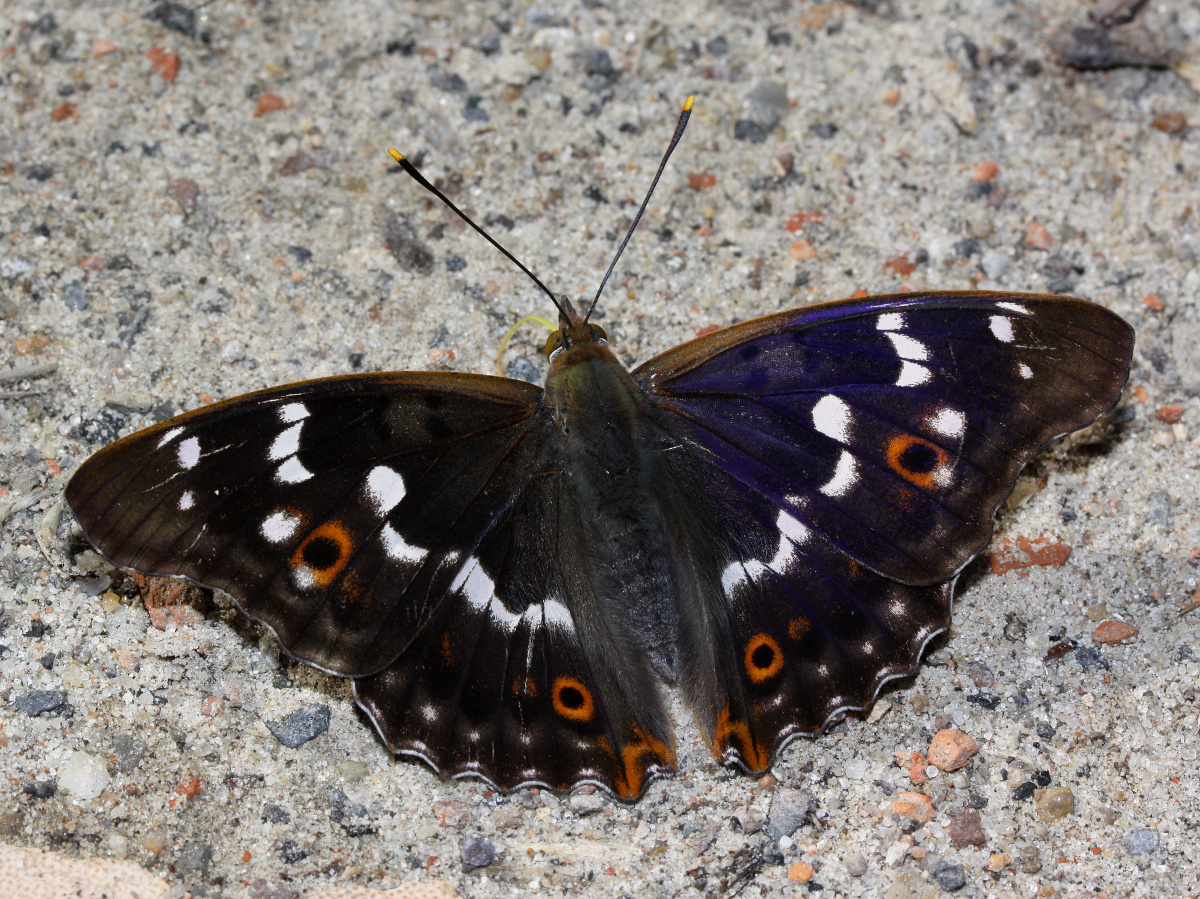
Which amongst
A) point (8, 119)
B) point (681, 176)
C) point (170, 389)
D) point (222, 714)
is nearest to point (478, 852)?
point (222, 714)

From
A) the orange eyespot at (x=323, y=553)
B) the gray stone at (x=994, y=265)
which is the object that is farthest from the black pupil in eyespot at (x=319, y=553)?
the gray stone at (x=994, y=265)

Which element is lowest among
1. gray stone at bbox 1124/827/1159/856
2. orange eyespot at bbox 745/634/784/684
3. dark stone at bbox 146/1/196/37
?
gray stone at bbox 1124/827/1159/856

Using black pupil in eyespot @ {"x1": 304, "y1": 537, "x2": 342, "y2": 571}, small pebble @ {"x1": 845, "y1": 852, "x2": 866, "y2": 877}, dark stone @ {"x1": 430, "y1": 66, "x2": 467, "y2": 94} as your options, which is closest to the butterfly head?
black pupil in eyespot @ {"x1": 304, "y1": 537, "x2": 342, "y2": 571}

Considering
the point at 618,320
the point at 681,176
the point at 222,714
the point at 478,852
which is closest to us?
the point at 478,852

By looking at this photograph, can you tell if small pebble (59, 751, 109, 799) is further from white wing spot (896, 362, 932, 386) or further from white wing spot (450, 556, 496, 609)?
white wing spot (896, 362, 932, 386)

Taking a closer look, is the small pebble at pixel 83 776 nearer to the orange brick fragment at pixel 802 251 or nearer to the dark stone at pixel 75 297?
the dark stone at pixel 75 297

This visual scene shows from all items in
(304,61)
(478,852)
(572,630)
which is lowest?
(478,852)

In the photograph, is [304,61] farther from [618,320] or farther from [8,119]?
[618,320]
